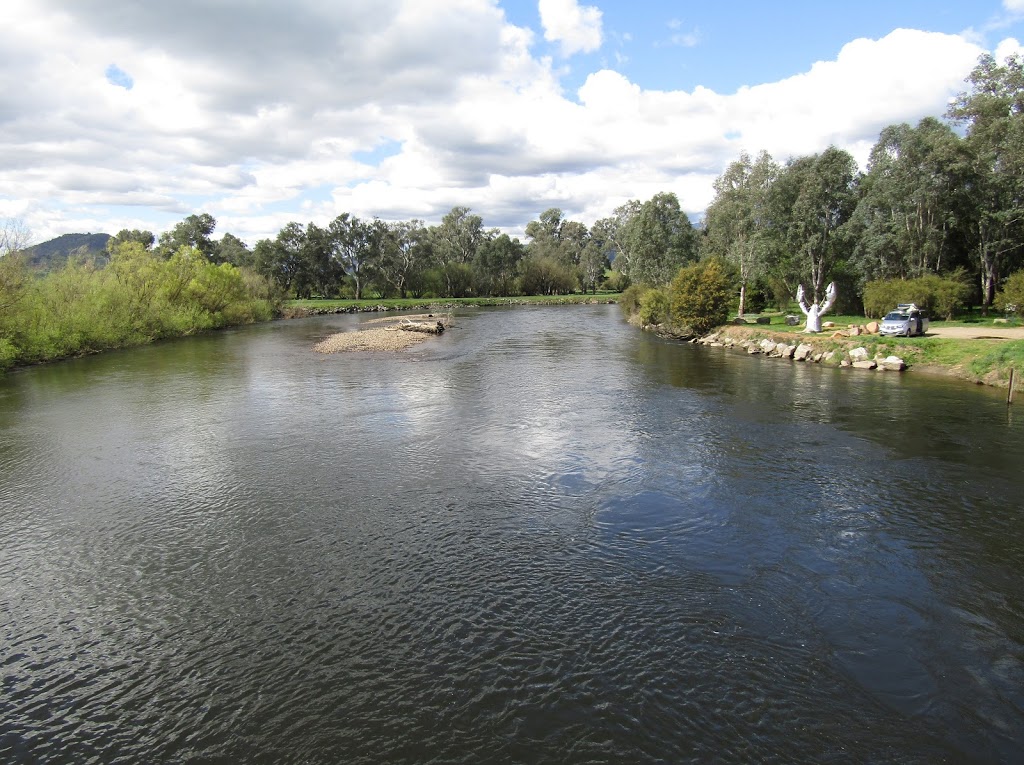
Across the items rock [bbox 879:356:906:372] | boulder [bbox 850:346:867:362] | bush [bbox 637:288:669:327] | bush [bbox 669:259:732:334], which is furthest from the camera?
bush [bbox 637:288:669:327]

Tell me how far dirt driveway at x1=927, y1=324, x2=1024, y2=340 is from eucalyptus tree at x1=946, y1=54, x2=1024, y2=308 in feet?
33.0

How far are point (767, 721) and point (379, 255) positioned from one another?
429 ft

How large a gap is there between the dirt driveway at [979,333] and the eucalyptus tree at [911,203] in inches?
371

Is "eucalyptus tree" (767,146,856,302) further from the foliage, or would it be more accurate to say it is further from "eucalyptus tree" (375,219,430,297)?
"eucalyptus tree" (375,219,430,297)

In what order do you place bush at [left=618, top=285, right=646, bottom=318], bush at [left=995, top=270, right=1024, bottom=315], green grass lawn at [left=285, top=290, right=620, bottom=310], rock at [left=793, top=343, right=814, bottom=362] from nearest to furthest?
bush at [left=995, top=270, right=1024, bottom=315] < rock at [left=793, top=343, right=814, bottom=362] < bush at [left=618, top=285, right=646, bottom=318] < green grass lawn at [left=285, top=290, right=620, bottom=310]

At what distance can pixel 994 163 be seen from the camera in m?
41.9

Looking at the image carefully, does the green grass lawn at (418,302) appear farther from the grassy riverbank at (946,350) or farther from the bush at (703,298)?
the grassy riverbank at (946,350)

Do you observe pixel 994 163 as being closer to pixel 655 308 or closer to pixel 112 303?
pixel 655 308

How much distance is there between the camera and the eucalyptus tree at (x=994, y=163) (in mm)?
40688

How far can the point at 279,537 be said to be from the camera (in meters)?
13.0

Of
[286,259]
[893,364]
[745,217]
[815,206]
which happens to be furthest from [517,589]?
[286,259]

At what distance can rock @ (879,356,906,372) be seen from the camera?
106 ft

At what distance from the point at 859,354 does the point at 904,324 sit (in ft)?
11.4

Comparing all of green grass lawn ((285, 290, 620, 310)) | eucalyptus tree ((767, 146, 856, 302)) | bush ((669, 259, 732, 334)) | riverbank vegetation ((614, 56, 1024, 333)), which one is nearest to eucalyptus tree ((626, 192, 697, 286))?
riverbank vegetation ((614, 56, 1024, 333))
